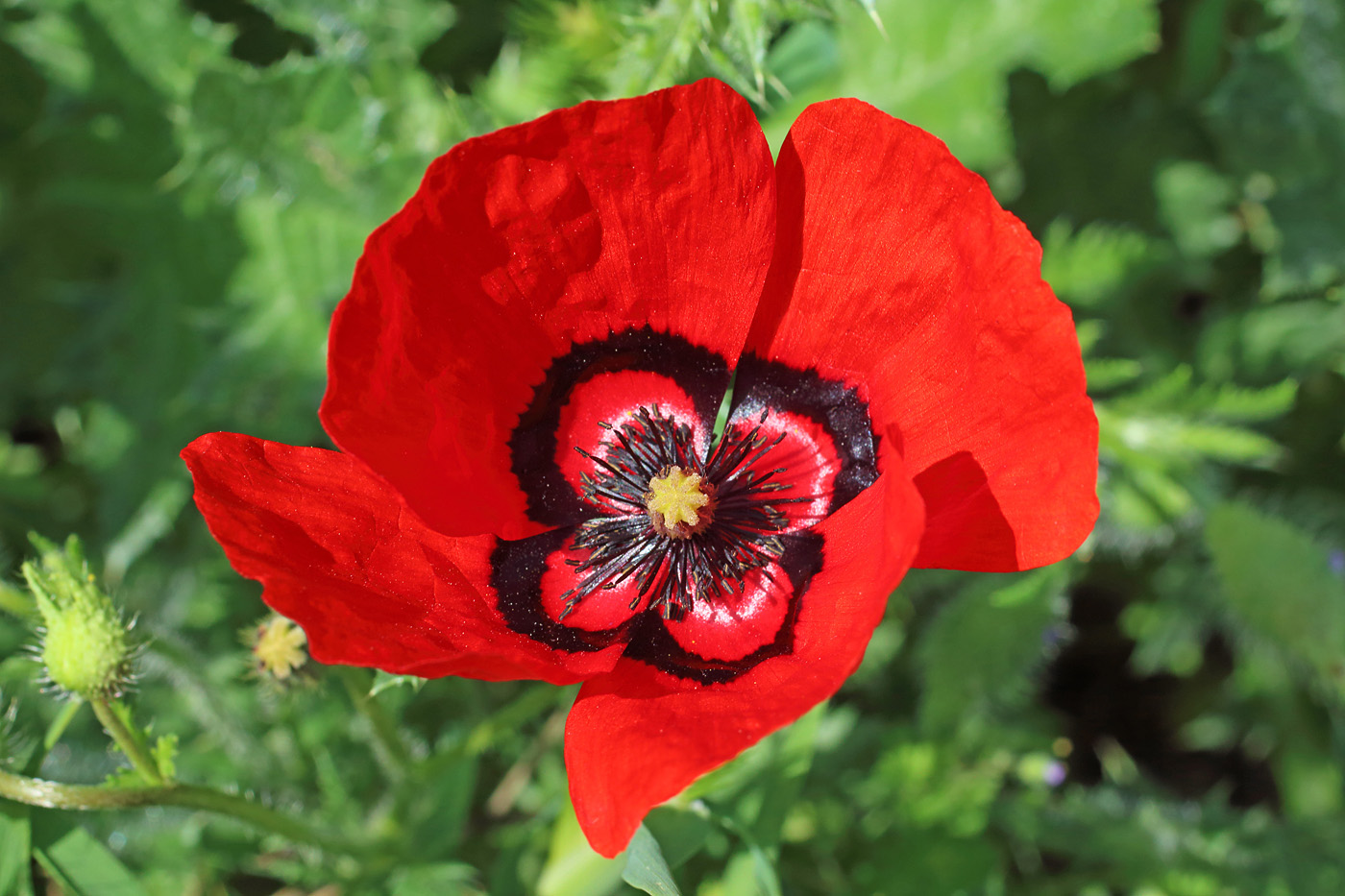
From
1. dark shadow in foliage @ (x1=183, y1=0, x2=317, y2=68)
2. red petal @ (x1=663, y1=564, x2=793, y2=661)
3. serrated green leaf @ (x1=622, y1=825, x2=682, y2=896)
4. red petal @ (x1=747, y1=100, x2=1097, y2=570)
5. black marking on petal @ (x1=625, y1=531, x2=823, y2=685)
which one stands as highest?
dark shadow in foliage @ (x1=183, y1=0, x2=317, y2=68)

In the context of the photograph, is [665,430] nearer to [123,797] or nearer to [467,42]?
[123,797]

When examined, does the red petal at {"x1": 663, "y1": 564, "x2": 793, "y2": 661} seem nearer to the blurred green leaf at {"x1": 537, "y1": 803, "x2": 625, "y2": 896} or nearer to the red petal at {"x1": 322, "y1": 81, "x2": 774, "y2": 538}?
the red petal at {"x1": 322, "y1": 81, "x2": 774, "y2": 538}

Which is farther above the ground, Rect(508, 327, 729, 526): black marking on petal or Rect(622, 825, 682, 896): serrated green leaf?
Rect(508, 327, 729, 526): black marking on petal

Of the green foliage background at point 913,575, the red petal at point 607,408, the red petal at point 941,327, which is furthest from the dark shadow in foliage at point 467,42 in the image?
the red petal at point 941,327

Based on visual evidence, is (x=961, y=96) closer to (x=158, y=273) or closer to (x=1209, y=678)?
(x=1209, y=678)

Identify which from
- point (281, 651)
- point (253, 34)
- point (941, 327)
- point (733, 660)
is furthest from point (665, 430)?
point (253, 34)

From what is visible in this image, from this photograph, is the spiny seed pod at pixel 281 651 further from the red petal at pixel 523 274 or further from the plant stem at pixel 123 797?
the red petal at pixel 523 274

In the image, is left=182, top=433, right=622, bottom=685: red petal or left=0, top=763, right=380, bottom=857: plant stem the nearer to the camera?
left=182, top=433, right=622, bottom=685: red petal

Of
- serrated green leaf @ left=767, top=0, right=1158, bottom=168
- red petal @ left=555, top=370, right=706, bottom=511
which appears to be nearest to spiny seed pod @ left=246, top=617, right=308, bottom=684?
red petal @ left=555, top=370, right=706, bottom=511
